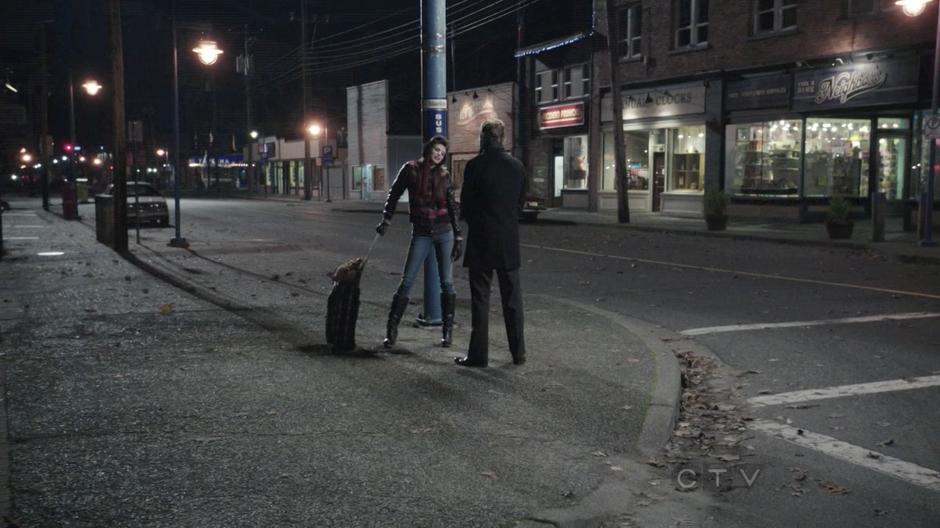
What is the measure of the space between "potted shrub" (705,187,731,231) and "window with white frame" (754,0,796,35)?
20.5 feet

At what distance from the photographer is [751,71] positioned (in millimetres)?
28750

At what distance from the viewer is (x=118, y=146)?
18.8m

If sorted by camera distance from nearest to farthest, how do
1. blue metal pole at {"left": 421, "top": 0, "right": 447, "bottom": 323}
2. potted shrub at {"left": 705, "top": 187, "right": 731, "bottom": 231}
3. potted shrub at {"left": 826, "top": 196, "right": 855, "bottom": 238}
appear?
blue metal pole at {"left": 421, "top": 0, "right": 447, "bottom": 323}
potted shrub at {"left": 826, "top": 196, "right": 855, "bottom": 238}
potted shrub at {"left": 705, "top": 187, "right": 731, "bottom": 231}

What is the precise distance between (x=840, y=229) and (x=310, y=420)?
18.9 meters

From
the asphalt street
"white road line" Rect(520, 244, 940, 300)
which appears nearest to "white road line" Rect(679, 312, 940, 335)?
the asphalt street

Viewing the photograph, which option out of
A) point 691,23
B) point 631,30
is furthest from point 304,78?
point 691,23

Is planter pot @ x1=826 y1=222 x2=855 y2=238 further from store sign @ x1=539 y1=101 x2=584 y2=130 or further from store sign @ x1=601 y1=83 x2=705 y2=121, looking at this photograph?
store sign @ x1=539 y1=101 x2=584 y2=130

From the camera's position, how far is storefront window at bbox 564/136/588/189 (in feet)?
123

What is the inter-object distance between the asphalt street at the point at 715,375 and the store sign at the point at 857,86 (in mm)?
8984

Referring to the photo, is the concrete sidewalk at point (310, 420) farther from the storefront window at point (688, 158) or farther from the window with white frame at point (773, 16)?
the storefront window at point (688, 158)

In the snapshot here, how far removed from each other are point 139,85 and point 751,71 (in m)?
74.2

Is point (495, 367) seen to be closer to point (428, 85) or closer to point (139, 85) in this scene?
point (428, 85)

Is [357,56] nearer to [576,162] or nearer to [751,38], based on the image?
[576,162]

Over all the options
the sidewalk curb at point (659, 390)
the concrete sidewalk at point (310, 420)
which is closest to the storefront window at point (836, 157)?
the concrete sidewalk at point (310, 420)
